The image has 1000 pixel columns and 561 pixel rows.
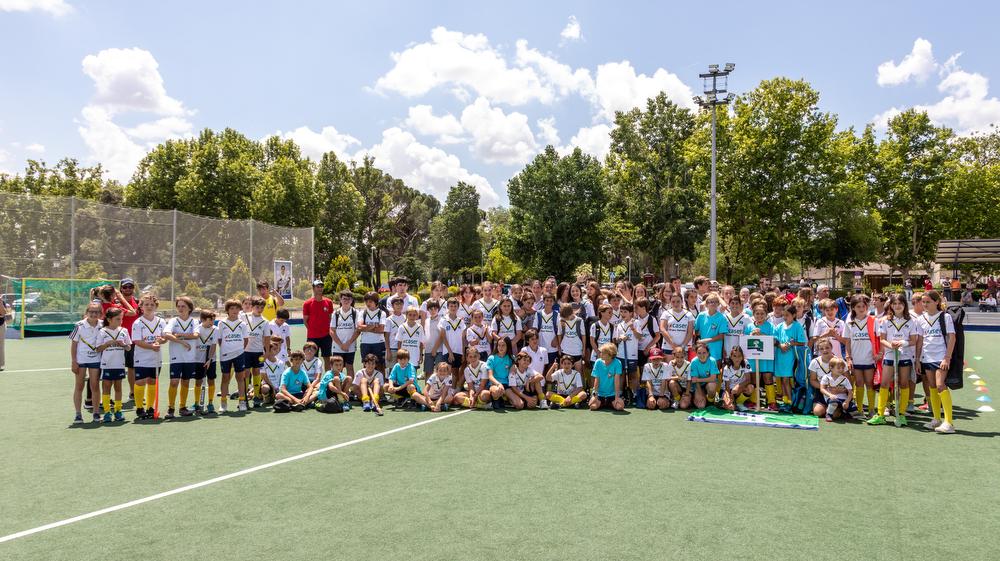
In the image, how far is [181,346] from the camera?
27.3ft

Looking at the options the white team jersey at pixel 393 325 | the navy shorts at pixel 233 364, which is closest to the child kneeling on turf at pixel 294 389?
the navy shorts at pixel 233 364

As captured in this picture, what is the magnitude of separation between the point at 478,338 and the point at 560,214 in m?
37.2

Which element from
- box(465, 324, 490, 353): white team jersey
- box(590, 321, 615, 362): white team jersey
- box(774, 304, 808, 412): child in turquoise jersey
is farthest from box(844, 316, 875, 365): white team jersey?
box(465, 324, 490, 353): white team jersey

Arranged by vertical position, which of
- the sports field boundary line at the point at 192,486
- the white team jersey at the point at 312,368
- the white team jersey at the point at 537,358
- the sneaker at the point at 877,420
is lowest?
the sports field boundary line at the point at 192,486

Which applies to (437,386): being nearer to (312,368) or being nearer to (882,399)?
(312,368)

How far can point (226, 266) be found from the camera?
2350 cm

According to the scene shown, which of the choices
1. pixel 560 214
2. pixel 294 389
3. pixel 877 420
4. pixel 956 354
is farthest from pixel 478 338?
pixel 560 214

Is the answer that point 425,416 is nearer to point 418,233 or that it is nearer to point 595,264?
point 595,264

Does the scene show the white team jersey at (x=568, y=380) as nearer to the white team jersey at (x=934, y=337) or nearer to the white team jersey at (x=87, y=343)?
the white team jersey at (x=934, y=337)

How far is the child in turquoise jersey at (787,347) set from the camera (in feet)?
28.4

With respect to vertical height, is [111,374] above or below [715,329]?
below

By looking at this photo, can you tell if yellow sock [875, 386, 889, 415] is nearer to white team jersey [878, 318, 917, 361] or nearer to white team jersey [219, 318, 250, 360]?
white team jersey [878, 318, 917, 361]

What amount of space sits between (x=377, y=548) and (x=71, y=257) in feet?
64.3

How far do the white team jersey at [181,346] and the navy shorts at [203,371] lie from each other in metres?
0.10
